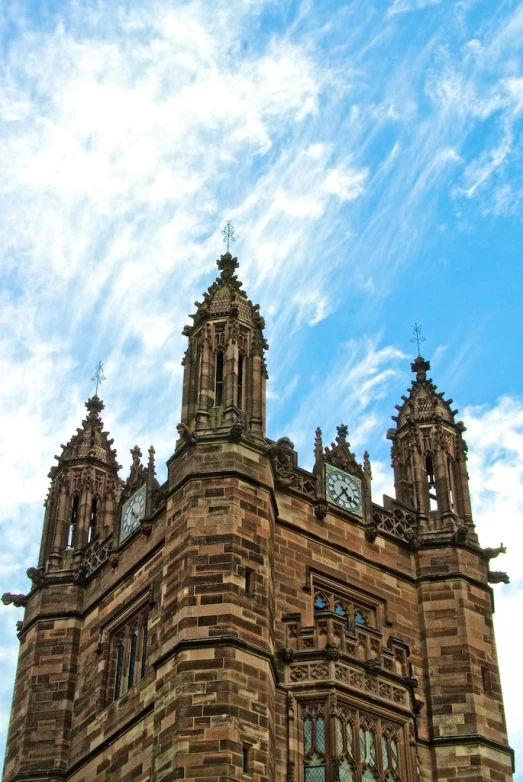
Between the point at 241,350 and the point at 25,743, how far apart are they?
9.68 metres

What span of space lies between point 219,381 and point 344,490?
3929mm

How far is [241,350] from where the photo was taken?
3394cm

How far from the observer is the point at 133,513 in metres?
35.0

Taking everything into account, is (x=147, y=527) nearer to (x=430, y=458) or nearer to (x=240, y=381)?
Result: (x=240, y=381)

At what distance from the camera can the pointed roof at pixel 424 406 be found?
125 feet

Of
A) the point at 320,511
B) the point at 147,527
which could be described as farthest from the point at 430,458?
the point at 147,527

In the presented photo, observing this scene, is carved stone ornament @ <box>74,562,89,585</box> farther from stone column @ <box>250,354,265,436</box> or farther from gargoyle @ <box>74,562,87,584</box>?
stone column @ <box>250,354,265,436</box>

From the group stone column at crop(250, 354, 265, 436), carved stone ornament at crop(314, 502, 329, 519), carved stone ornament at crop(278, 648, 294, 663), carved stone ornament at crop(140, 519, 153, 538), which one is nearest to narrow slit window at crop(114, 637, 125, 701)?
carved stone ornament at crop(140, 519, 153, 538)

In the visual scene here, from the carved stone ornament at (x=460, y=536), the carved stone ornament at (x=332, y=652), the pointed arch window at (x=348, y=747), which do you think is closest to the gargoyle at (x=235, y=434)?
the carved stone ornament at (x=332, y=652)

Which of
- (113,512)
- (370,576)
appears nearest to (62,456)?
(113,512)

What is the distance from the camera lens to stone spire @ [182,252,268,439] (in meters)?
32.5

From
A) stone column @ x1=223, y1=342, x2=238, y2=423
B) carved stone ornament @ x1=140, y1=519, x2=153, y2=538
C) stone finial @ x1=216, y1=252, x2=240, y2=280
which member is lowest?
carved stone ornament @ x1=140, y1=519, x2=153, y2=538

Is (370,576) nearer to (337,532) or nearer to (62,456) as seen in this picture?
(337,532)

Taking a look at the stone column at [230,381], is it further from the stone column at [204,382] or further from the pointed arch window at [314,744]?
the pointed arch window at [314,744]
